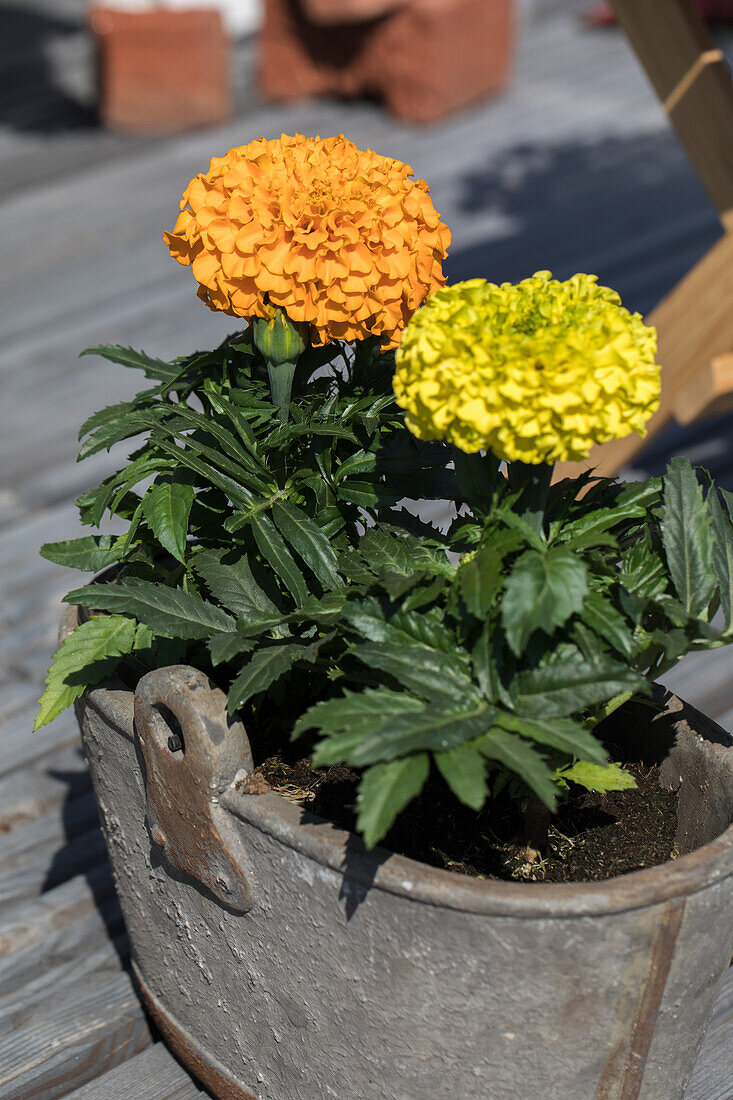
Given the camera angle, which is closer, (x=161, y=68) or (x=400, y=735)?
(x=400, y=735)

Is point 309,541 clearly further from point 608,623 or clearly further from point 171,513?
point 608,623

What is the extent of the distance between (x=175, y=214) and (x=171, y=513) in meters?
3.72

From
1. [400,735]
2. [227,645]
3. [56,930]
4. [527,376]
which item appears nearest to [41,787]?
[56,930]

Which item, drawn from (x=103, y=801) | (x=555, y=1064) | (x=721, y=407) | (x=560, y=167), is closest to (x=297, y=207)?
(x=103, y=801)

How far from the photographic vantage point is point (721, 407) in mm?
2084

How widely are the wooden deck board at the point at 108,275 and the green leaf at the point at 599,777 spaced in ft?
1.89

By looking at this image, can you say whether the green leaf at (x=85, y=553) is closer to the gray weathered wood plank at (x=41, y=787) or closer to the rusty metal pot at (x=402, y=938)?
the rusty metal pot at (x=402, y=938)

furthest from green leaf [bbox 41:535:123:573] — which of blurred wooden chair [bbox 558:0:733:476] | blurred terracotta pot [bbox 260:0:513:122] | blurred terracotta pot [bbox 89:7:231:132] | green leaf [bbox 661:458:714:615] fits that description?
blurred terracotta pot [bbox 89:7:231:132]

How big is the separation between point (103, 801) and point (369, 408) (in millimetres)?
613

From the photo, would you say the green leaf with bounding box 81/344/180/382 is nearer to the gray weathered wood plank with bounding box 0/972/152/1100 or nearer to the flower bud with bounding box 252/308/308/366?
the flower bud with bounding box 252/308/308/366

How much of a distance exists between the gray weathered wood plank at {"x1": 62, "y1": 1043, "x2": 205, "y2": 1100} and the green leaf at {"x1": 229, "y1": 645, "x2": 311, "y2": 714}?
696 mm

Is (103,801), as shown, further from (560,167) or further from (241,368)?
(560,167)

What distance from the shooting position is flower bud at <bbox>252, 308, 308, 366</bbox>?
1.29 m

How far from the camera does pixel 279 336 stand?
1298mm
